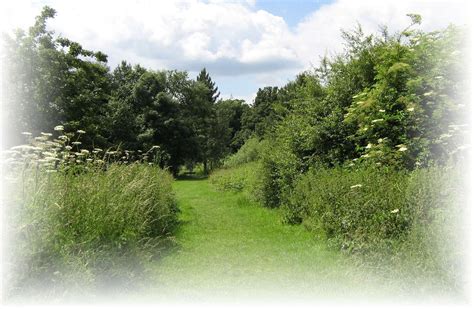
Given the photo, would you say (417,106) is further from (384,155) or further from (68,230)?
(68,230)

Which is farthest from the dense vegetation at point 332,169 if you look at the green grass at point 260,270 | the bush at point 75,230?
the green grass at point 260,270

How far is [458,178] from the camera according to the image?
5719 millimetres

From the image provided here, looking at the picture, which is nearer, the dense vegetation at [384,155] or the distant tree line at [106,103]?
the dense vegetation at [384,155]

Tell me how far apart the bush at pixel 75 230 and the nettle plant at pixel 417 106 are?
5165 mm

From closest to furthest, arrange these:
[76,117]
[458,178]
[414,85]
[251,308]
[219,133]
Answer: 1. [251,308]
2. [458,178]
3. [414,85]
4. [76,117]
5. [219,133]

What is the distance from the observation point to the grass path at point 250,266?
5891 mm

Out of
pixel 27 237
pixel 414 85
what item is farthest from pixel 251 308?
pixel 414 85

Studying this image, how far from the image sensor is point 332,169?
11.0 metres

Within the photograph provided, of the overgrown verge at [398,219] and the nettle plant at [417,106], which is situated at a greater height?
the nettle plant at [417,106]

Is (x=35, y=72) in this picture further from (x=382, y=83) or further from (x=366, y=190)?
(x=366, y=190)

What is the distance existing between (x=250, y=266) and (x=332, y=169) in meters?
4.51

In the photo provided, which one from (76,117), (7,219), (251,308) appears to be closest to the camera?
(7,219)

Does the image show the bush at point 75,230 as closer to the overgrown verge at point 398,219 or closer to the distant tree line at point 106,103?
the overgrown verge at point 398,219

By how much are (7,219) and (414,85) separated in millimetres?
7849
